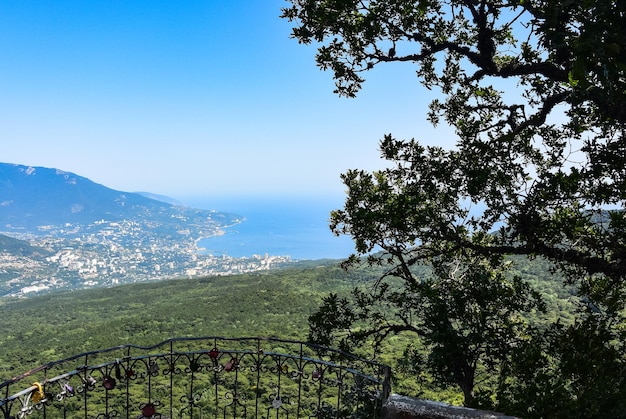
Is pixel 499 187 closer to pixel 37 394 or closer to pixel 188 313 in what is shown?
pixel 37 394

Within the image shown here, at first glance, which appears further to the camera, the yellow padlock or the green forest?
the green forest

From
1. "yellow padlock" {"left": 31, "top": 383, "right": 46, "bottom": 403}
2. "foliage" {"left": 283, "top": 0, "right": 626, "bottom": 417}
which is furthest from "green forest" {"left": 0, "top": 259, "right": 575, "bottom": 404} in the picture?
"yellow padlock" {"left": 31, "top": 383, "right": 46, "bottom": 403}

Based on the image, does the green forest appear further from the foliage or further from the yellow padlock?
the yellow padlock

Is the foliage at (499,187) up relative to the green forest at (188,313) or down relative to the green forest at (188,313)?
up

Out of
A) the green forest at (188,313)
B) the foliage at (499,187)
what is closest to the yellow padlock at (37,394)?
the foliage at (499,187)

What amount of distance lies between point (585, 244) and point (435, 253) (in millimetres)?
2387

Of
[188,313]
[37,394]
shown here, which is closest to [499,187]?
[37,394]

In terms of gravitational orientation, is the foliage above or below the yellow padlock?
above

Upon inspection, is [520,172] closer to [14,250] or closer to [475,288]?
[475,288]

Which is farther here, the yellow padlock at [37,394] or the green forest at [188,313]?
the green forest at [188,313]

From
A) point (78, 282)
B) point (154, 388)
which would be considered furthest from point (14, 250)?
point (154, 388)

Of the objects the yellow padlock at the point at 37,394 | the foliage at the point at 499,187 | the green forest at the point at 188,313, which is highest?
the foliage at the point at 499,187

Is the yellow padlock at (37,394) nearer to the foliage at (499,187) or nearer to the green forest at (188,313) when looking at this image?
the foliage at (499,187)

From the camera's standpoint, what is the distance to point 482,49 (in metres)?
6.55
